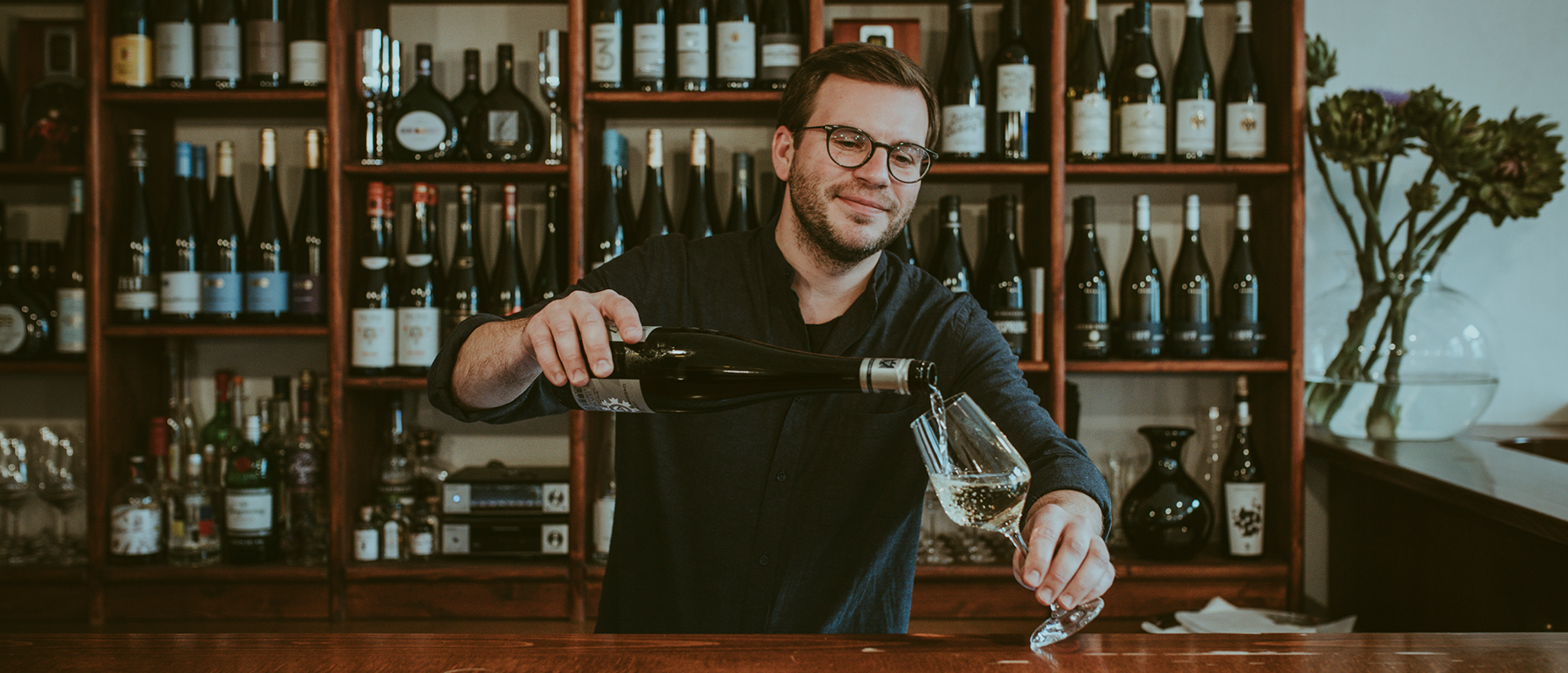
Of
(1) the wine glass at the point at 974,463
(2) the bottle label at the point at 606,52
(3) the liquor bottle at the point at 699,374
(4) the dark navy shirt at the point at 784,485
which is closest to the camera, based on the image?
(1) the wine glass at the point at 974,463

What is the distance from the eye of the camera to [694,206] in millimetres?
2039

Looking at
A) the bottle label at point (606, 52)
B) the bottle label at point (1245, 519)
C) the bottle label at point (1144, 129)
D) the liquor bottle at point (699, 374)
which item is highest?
the bottle label at point (606, 52)

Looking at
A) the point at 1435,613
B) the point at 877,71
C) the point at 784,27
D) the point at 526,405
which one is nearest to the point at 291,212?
the point at 784,27

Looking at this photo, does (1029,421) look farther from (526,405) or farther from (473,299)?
(473,299)

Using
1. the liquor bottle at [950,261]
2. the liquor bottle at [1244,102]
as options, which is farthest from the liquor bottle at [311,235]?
the liquor bottle at [1244,102]

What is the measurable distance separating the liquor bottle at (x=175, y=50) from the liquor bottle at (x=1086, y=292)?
186 centimetres

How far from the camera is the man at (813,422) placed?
1229 mm

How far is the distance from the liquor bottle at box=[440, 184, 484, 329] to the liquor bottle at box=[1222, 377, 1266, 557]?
161 centimetres

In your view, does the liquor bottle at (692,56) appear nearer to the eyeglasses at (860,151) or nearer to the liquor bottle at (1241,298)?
the eyeglasses at (860,151)

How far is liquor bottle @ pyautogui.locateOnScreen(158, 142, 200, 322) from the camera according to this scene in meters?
1.92

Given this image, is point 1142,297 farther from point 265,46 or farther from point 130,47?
point 130,47

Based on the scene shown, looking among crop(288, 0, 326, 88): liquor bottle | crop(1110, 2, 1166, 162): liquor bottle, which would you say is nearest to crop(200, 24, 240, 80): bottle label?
crop(288, 0, 326, 88): liquor bottle

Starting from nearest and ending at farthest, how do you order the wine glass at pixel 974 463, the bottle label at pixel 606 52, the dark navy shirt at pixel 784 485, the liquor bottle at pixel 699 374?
the wine glass at pixel 974 463 → the liquor bottle at pixel 699 374 → the dark navy shirt at pixel 784 485 → the bottle label at pixel 606 52

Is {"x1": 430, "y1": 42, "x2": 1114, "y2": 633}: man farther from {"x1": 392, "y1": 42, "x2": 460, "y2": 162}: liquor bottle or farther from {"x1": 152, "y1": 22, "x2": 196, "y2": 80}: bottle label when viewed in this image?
{"x1": 152, "y1": 22, "x2": 196, "y2": 80}: bottle label
